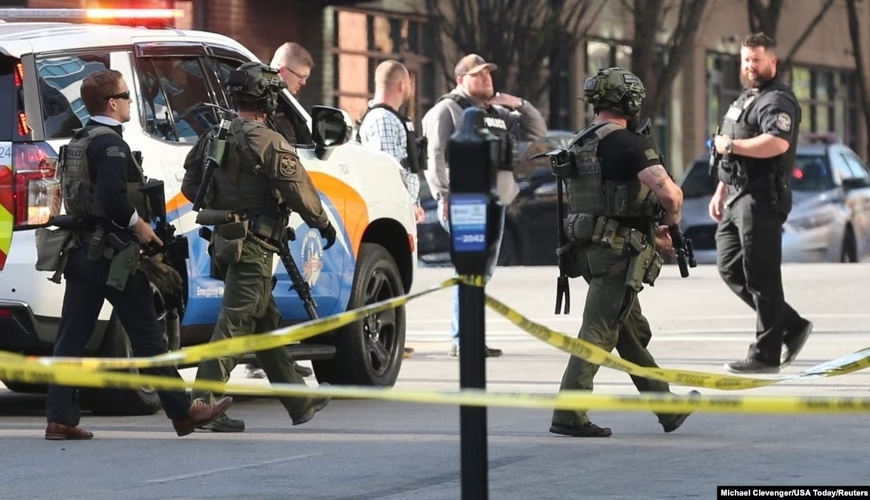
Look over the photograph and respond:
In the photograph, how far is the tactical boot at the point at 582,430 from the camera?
27.9 feet

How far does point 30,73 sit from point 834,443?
13.4ft

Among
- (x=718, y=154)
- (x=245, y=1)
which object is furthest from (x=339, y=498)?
(x=245, y=1)

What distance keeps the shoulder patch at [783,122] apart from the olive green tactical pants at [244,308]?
3653mm

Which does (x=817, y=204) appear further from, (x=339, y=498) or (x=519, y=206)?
(x=339, y=498)

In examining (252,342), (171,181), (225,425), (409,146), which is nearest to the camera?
(252,342)

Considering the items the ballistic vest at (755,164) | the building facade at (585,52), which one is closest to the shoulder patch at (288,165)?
the ballistic vest at (755,164)

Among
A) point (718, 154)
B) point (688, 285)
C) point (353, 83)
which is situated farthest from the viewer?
point (353, 83)

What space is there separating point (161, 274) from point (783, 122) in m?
4.16

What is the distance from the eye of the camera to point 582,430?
8.48 m

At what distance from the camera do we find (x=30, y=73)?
8875 millimetres

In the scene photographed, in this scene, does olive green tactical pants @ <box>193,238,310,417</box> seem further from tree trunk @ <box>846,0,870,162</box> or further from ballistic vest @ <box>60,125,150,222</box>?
tree trunk @ <box>846,0,870,162</box>

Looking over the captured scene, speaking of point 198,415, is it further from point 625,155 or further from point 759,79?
point 759,79

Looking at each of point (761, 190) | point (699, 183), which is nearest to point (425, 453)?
point (761, 190)

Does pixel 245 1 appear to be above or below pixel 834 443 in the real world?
above
